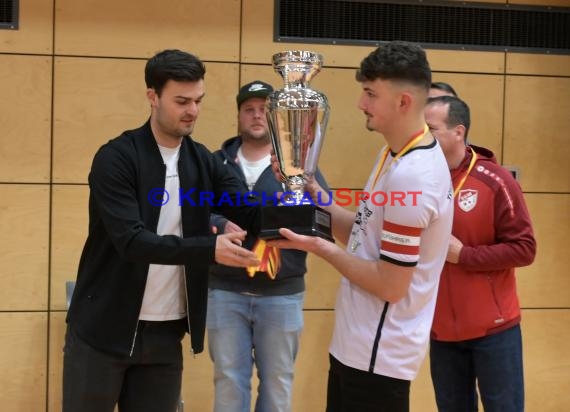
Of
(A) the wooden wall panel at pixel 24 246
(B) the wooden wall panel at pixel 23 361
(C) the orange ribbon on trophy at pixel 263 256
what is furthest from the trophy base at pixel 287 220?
(B) the wooden wall panel at pixel 23 361

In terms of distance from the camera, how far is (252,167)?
3371 mm

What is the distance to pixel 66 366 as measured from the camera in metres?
2.37

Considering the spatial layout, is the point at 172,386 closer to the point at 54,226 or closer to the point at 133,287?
the point at 133,287

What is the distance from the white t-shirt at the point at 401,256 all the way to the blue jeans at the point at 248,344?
1.08m

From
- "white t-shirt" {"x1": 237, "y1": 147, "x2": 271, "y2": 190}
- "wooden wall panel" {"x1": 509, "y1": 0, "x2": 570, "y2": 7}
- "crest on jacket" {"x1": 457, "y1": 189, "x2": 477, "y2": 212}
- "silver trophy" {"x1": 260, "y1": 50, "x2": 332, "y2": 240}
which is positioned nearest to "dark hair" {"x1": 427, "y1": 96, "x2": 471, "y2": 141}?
"crest on jacket" {"x1": 457, "y1": 189, "x2": 477, "y2": 212}

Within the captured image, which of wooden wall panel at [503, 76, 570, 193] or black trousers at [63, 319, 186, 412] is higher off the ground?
wooden wall panel at [503, 76, 570, 193]

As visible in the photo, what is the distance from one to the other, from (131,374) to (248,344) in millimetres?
955

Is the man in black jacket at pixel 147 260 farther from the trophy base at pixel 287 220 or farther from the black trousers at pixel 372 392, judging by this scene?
the black trousers at pixel 372 392

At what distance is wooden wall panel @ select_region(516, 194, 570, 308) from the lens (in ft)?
13.6

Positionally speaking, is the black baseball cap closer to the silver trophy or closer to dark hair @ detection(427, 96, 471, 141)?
the silver trophy

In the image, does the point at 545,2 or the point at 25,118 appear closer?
the point at 25,118

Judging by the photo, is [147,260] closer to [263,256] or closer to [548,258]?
[263,256]

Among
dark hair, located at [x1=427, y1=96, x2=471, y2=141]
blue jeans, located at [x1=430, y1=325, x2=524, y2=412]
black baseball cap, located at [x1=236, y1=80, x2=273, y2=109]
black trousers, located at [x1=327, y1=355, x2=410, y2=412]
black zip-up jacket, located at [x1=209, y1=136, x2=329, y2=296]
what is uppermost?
black baseball cap, located at [x1=236, y1=80, x2=273, y2=109]

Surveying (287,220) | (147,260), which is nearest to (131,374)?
(147,260)
